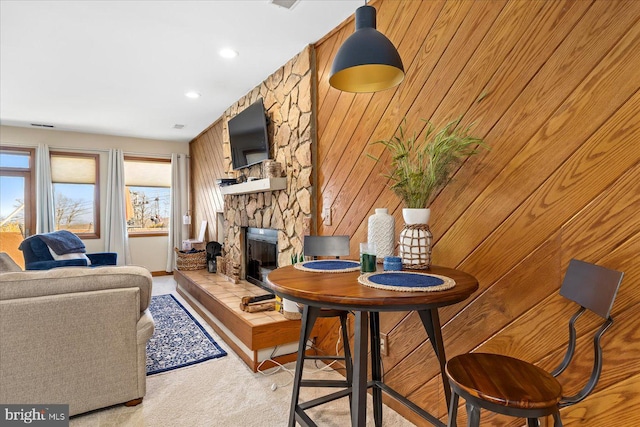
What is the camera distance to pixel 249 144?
3.95m

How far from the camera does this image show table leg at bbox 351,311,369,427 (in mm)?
1249

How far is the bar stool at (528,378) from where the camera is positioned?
91 centimetres

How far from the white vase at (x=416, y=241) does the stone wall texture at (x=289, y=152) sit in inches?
52.9

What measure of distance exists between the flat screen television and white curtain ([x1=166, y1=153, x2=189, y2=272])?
105 inches

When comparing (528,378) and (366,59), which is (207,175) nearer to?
(366,59)

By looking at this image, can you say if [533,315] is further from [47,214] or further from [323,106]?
[47,214]

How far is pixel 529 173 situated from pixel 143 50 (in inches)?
124

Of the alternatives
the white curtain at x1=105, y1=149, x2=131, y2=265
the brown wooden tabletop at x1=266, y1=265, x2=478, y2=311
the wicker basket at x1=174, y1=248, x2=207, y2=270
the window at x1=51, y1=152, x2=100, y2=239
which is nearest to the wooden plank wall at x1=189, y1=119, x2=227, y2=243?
the wicker basket at x1=174, y1=248, x2=207, y2=270

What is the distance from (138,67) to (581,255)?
3.81 metres

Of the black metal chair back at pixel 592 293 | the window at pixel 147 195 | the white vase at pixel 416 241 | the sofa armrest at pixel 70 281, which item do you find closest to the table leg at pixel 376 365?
the white vase at pixel 416 241

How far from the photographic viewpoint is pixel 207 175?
19.7 ft

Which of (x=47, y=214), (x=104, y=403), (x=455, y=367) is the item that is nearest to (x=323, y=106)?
(x=455, y=367)

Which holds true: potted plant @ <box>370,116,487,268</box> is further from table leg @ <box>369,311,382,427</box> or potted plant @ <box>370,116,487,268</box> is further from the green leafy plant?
table leg @ <box>369,311,382,427</box>

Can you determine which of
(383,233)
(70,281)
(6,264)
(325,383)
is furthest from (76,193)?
(383,233)
